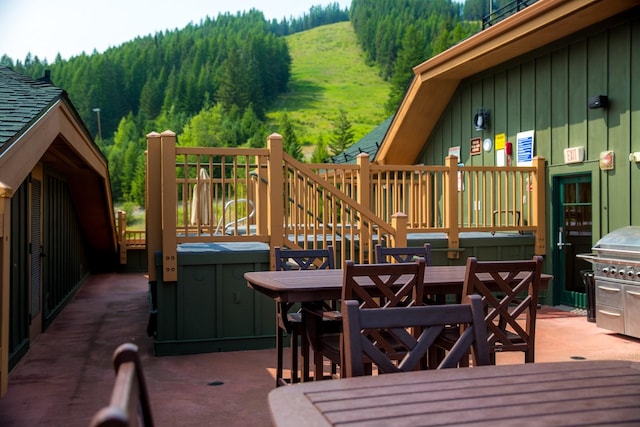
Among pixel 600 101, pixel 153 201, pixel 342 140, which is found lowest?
pixel 153 201

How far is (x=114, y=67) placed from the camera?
68188 millimetres

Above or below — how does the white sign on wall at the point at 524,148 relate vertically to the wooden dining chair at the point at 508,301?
above

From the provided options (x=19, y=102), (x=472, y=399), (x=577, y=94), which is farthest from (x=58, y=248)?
(x=472, y=399)

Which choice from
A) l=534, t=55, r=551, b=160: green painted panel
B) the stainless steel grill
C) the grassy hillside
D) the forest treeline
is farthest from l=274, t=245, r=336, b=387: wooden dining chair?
the grassy hillside

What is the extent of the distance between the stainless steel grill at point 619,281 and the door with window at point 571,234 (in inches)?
54.1

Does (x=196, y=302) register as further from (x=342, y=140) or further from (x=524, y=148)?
(x=342, y=140)

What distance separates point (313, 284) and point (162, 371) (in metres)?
1.97

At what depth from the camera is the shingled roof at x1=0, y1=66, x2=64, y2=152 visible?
400 centimetres

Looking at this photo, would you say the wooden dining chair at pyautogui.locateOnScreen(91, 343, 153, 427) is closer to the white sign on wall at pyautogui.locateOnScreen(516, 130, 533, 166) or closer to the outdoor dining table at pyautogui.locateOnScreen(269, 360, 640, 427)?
the outdoor dining table at pyautogui.locateOnScreen(269, 360, 640, 427)

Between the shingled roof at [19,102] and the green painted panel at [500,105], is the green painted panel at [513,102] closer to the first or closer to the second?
the green painted panel at [500,105]

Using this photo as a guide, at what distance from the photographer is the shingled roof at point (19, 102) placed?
4.00 metres

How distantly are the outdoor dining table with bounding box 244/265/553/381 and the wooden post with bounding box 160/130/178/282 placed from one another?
4.74 ft

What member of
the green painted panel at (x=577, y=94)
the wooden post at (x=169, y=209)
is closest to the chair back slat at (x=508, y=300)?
the wooden post at (x=169, y=209)

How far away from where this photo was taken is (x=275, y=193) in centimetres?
600
